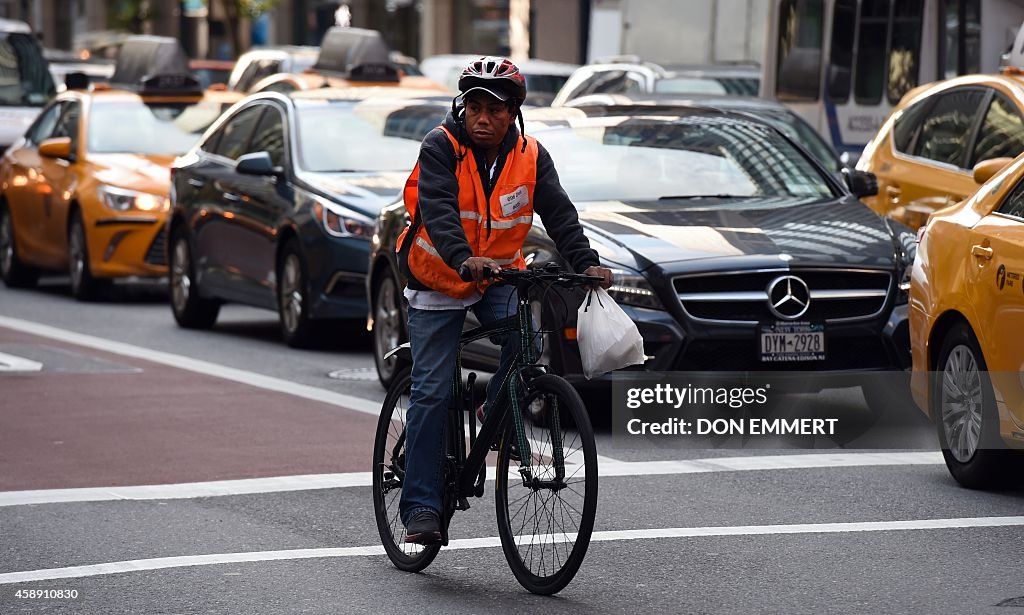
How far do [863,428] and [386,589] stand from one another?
4245mm

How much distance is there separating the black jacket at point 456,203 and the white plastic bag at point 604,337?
0.14 metres

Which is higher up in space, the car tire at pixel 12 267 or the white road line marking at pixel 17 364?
the white road line marking at pixel 17 364

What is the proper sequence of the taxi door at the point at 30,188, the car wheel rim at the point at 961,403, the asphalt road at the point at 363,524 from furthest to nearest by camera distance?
the taxi door at the point at 30,188
the car wheel rim at the point at 961,403
the asphalt road at the point at 363,524

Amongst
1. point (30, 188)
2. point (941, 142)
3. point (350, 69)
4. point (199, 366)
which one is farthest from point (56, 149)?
point (941, 142)

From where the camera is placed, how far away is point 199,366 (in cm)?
1359

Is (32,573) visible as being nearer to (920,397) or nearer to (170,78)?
(920,397)

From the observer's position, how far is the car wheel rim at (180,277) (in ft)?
53.2

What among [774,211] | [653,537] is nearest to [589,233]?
[774,211]

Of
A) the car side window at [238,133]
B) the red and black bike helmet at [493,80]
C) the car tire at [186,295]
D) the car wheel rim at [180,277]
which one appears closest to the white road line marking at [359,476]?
the red and black bike helmet at [493,80]

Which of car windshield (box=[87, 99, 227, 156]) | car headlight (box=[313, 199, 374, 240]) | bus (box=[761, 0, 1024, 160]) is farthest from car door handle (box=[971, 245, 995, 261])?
car windshield (box=[87, 99, 227, 156])

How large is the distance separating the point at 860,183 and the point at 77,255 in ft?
28.1

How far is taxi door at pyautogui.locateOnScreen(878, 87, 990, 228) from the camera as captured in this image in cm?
1297

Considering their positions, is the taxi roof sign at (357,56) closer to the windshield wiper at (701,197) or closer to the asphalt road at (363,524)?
the asphalt road at (363,524)

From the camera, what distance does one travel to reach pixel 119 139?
18734 millimetres
